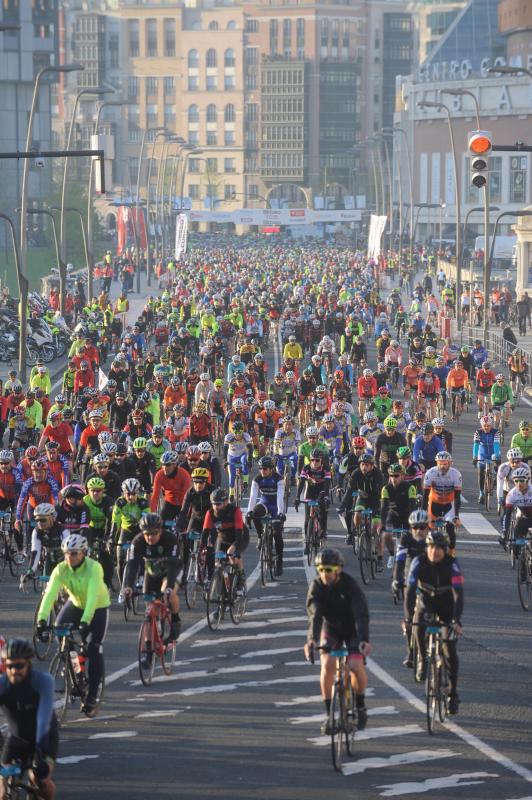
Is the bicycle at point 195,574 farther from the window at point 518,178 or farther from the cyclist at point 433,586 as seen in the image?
the window at point 518,178

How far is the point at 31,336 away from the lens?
50.2 meters

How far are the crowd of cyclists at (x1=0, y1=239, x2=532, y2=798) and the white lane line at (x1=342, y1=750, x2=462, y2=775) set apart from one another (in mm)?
261

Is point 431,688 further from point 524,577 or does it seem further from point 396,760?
point 524,577

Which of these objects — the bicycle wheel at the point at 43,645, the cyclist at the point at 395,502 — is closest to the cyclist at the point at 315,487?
the cyclist at the point at 395,502

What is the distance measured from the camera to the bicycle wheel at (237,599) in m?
17.6

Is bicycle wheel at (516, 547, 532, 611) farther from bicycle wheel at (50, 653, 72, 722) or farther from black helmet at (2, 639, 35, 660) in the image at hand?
black helmet at (2, 639, 35, 660)

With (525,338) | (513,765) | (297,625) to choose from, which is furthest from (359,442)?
(525,338)

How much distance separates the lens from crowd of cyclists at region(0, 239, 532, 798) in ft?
42.8

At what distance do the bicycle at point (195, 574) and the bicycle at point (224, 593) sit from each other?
57 centimetres

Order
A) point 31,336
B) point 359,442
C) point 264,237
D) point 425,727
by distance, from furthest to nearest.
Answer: point 264,237 < point 31,336 < point 359,442 < point 425,727

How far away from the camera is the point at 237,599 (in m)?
17.9

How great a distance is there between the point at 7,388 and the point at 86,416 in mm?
5949

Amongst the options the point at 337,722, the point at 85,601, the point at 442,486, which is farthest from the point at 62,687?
the point at 442,486

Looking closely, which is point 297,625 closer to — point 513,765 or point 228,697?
point 228,697
